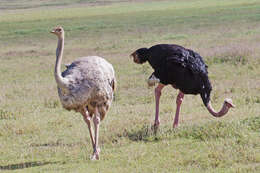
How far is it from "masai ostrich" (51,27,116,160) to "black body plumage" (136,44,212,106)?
0.80 metres

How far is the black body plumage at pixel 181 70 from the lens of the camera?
870cm

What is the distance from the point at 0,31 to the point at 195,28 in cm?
1220

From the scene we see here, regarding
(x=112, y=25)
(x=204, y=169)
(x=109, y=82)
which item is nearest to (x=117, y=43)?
(x=112, y=25)

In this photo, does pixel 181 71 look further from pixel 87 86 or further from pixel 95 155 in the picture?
pixel 95 155

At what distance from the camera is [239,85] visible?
43.9 feet

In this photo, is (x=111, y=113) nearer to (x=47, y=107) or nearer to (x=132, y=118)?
(x=132, y=118)

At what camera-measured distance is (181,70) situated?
346 inches

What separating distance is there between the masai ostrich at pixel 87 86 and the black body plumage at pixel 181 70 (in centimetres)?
80

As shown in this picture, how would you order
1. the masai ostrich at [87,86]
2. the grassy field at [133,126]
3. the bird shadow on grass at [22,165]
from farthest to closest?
1. the bird shadow on grass at [22,165]
2. the masai ostrich at [87,86]
3. the grassy field at [133,126]

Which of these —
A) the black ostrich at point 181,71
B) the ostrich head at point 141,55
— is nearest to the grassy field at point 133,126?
the black ostrich at point 181,71

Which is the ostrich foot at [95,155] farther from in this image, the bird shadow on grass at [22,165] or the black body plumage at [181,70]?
the black body plumage at [181,70]

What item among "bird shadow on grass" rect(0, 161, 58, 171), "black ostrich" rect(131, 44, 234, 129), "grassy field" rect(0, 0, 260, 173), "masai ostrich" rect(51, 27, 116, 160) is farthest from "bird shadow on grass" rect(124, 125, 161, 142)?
"bird shadow on grass" rect(0, 161, 58, 171)

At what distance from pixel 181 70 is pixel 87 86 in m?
1.52

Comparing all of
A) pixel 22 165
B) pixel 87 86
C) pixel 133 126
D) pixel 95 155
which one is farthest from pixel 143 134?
pixel 22 165
